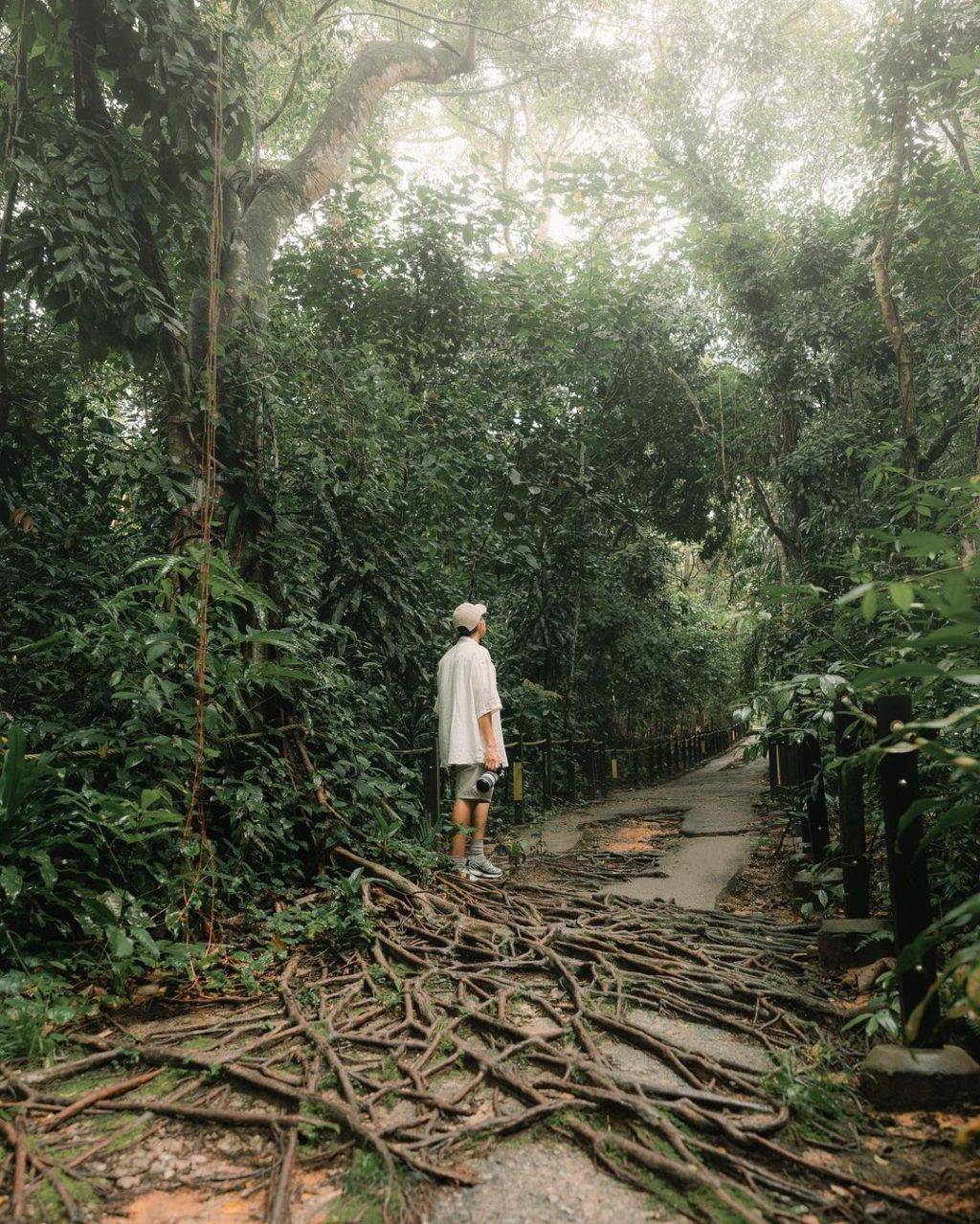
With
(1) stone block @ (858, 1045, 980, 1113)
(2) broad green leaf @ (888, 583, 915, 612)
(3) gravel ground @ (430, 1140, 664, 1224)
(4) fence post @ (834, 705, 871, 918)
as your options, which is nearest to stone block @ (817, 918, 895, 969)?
(4) fence post @ (834, 705, 871, 918)

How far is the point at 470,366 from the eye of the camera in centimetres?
952

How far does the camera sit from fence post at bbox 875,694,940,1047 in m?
2.47

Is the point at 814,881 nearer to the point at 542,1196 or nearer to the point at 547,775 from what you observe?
the point at 542,1196

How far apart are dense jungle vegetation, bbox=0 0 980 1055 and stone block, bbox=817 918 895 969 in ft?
1.22

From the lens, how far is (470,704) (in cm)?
572

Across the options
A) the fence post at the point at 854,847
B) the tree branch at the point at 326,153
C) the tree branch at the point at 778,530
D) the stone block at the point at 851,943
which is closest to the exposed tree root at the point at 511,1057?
the stone block at the point at 851,943

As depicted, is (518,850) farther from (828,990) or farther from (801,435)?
(801,435)

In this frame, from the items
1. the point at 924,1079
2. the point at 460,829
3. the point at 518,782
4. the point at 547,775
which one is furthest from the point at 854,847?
the point at 547,775

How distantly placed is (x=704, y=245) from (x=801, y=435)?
127 inches

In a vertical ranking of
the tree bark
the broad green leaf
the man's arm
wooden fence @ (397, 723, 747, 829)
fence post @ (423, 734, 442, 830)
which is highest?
the tree bark

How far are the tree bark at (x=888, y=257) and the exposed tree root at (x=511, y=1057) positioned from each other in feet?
15.4

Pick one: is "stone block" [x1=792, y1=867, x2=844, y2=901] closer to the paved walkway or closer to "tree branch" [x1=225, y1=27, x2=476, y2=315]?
the paved walkway

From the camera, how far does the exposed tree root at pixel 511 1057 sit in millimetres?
2104

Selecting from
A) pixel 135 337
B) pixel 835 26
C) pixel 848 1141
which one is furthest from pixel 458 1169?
pixel 835 26
